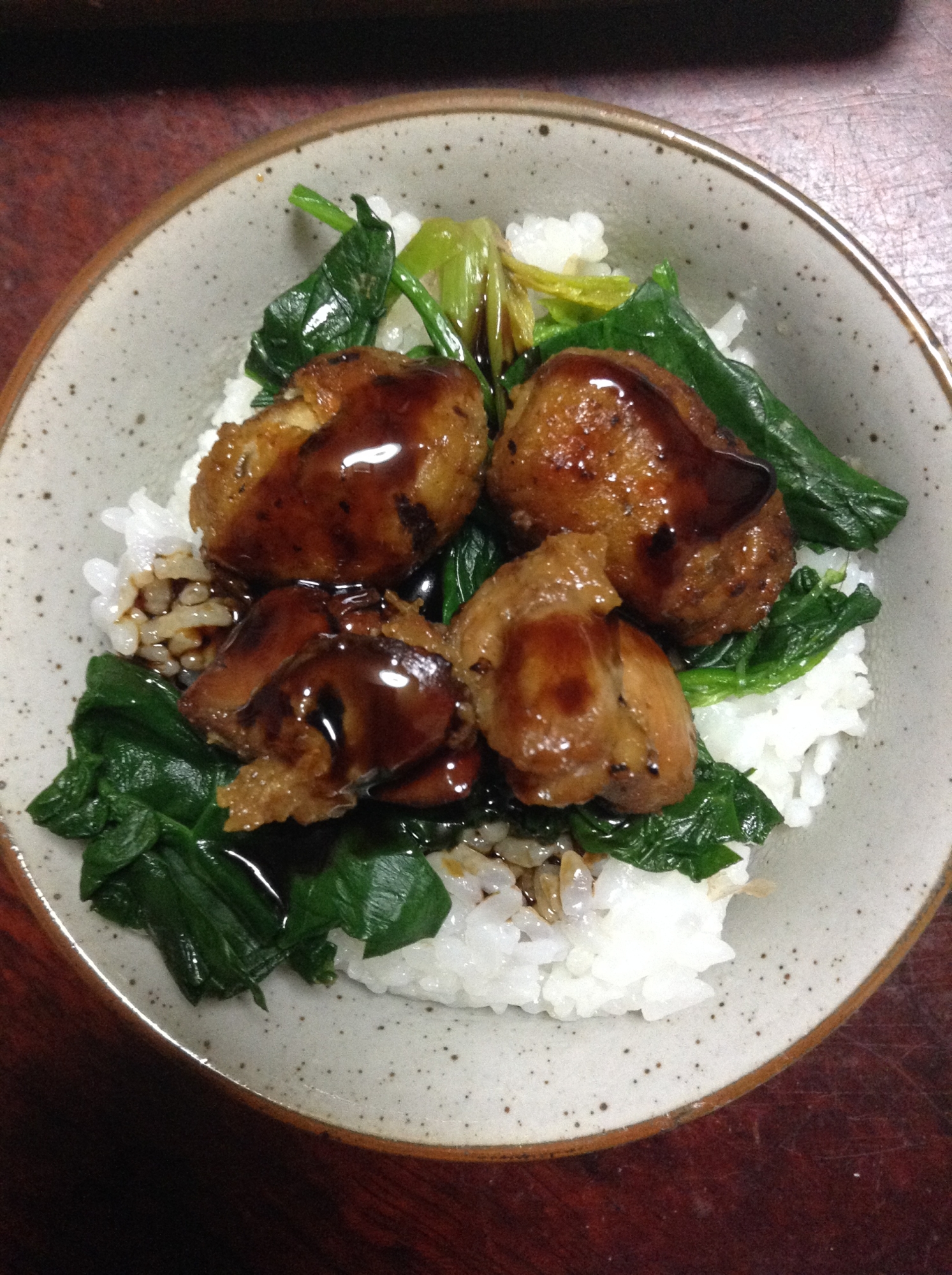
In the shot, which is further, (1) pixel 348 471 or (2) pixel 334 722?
(1) pixel 348 471

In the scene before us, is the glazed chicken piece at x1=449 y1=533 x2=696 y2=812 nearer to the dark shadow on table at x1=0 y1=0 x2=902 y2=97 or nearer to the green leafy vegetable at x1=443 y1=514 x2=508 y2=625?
the green leafy vegetable at x1=443 y1=514 x2=508 y2=625

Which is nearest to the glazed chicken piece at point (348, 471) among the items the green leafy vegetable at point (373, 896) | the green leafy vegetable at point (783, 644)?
the green leafy vegetable at point (373, 896)

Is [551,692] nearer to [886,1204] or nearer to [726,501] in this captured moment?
[726,501]

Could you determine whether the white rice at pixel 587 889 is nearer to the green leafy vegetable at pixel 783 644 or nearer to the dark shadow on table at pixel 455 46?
the green leafy vegetable at pixel 783 644

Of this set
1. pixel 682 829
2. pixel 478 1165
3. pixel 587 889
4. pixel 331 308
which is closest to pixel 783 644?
pixel 682 829

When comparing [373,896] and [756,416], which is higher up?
[756,416]

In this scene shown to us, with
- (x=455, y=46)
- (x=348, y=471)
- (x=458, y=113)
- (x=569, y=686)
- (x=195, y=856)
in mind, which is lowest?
(x=195, y=856)

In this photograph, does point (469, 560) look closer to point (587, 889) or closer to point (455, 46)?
point (587, 889)
